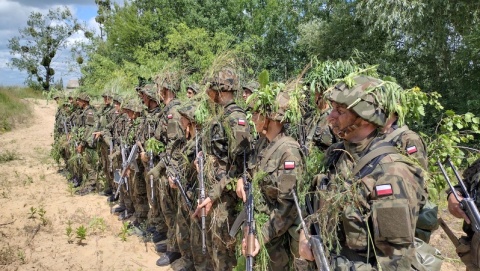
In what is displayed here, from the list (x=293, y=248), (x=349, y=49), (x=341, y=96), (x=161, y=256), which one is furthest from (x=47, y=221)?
(x=349, y=49)

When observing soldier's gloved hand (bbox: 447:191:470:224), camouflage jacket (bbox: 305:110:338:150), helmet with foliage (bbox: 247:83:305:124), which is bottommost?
soldier's gloved hand (bbox: 447:191:470:224)

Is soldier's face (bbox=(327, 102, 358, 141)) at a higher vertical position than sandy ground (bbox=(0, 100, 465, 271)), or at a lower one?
higher

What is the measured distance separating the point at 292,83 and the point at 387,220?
1929 mm

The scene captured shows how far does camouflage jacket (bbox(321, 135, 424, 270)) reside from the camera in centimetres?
183

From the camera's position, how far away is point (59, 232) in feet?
21.7

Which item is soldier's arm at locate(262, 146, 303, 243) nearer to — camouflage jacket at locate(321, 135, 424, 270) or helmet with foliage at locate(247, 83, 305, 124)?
helmet with foliage at locate(247, 83, 305, 124)

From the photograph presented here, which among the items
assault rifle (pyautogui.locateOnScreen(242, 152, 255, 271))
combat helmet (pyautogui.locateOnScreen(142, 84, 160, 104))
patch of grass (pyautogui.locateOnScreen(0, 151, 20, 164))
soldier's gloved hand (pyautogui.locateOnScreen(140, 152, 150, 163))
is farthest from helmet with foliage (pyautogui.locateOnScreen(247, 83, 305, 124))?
patch of grass (pyautogui.locateOnScreen(0, 151, 20, 164))

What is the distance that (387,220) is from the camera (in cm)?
184

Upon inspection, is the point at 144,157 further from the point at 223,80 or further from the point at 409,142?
the point at 409,142

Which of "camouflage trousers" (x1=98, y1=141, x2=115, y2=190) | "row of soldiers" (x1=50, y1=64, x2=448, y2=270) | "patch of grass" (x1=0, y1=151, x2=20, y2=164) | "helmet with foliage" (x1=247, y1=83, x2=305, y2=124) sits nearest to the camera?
"row of soldiers" (x1=50, y1=64, x2=448, y2=270)

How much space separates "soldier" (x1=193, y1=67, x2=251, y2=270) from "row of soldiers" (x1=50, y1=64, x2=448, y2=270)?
11 millimetres

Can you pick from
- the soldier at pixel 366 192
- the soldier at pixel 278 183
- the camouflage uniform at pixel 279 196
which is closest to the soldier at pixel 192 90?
the soldier at pixel 278 183

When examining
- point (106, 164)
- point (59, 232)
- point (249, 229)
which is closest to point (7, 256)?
point (59, 232)

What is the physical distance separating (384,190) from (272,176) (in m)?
1.17
